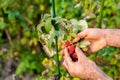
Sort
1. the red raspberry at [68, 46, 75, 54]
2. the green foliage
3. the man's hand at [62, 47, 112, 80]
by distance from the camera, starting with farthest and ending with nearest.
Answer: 1. the green foliage
2. the red raspberry at [68, 46, 75, 54]
3. the man's hand at [62, 47, 112, 80]

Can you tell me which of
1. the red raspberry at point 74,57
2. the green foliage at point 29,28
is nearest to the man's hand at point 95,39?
the red raspberry at point 74,57

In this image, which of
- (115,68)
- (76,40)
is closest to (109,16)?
(115,68)

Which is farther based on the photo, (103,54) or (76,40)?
(103,54)

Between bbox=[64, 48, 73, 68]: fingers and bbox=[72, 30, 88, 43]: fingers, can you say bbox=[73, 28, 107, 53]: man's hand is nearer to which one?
bbox=[72, 30, 88, 43]: fingers

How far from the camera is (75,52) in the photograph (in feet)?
5.72

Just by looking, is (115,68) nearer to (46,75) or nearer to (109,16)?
(109,16)

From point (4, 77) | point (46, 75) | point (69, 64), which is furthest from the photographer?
point (4, 77)

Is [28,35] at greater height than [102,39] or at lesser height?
lesser

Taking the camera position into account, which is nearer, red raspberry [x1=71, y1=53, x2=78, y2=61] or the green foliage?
red raspberry [x1=71, y1=53, x2=78, y2=61]

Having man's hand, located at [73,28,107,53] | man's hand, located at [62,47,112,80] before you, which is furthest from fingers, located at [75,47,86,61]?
man's hand, located at [73,28,107,53]

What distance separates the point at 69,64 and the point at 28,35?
161cm

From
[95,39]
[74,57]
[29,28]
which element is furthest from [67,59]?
[29,28]

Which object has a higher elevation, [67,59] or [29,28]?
[67,59]

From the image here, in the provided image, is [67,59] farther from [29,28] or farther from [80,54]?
[29,28]
